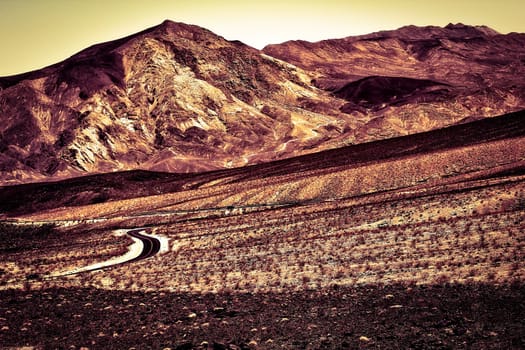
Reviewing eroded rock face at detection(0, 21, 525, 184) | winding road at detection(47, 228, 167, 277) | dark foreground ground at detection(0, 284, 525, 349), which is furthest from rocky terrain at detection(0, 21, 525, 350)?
eroded rock face at detection(0, 21, 525, 184)

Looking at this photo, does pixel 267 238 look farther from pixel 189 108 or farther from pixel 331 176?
pixel 189 108

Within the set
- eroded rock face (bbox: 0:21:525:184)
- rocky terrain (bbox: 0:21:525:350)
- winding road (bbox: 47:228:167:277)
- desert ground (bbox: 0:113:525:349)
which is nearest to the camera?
desert ground (bbox: 0:113:525:349)

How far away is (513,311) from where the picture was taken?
13789 mm

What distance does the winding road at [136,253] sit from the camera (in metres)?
30.3

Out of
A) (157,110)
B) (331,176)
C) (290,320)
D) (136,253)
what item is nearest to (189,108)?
(157,110)

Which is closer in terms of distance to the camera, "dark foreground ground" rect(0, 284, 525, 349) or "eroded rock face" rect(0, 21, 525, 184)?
"dark foreground ground" rect(0, 284, 525, 349)

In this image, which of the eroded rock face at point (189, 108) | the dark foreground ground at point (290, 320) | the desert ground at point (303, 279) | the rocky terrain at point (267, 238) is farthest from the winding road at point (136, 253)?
the eroded rock face at point (189, 108)

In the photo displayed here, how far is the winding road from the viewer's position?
99.4 feet

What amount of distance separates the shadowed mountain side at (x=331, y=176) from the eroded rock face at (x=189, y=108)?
2438 centimetres

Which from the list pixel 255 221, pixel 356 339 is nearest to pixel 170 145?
pixel 255 221

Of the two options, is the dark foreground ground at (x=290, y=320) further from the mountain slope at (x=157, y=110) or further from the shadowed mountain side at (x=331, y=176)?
the mountain slope at (x=157, y=110)

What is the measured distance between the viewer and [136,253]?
35062 mm

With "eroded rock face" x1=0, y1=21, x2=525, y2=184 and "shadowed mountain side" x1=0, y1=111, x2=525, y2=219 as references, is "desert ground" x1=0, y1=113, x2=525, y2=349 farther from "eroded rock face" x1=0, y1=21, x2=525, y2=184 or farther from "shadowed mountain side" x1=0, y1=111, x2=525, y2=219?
"eroded rock face" x1=0, y1=21, x2=525, y2=184

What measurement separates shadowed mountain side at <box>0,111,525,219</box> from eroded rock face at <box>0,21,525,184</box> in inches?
960
